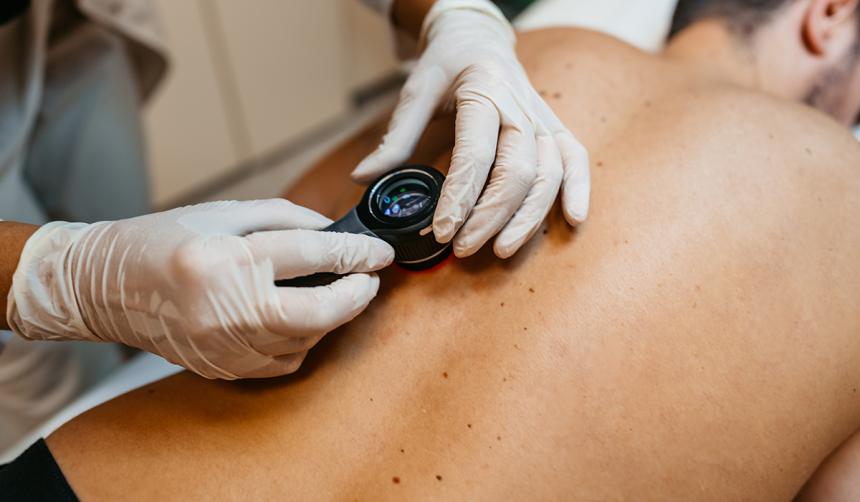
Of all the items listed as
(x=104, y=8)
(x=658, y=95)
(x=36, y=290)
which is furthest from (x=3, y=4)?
(x=658, y=95)

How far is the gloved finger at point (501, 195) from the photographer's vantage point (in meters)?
0.80

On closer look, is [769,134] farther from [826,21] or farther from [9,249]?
[9,249]

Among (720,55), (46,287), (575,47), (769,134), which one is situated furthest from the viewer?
(720,55)

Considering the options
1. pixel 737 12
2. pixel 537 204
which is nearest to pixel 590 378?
pixel 537 204

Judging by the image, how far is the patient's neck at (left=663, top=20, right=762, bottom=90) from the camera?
111 cm

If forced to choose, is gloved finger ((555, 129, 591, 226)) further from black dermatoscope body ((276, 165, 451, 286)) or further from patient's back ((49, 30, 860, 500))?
black dermatoscope body ((276, 165, 451, 286))

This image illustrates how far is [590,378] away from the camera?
2.50ft

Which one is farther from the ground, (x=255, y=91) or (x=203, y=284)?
(x=203, y=284)

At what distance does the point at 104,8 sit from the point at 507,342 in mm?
1128

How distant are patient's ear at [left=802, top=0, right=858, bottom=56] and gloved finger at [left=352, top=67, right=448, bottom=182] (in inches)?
24.6

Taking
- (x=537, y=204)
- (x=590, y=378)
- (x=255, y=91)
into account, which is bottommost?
(x=255, y=91)

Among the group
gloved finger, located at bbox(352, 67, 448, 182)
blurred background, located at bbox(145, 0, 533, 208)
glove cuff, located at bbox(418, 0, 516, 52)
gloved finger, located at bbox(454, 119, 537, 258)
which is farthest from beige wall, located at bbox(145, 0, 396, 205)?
gloved finger, located at bbox(454, 119, 537, 258)

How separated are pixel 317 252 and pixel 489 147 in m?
0.25

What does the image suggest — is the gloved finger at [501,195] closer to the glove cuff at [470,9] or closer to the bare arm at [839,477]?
the glove cuff at [470,9]
